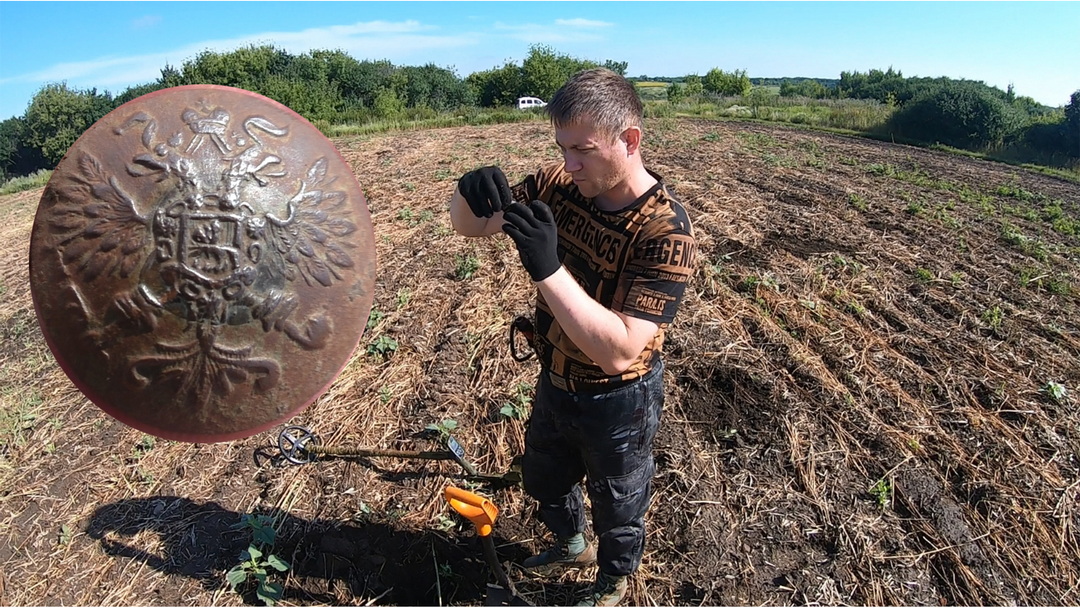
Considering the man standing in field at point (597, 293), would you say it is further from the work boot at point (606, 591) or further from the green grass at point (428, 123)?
the green grass at point (428, 123)

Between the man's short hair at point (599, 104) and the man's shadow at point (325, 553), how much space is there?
2210 millimetres

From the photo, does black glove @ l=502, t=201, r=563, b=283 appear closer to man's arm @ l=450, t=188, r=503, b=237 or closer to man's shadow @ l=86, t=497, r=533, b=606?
man's arm @ l=450, t=188, r=503, b=237

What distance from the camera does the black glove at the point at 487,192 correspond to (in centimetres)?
214

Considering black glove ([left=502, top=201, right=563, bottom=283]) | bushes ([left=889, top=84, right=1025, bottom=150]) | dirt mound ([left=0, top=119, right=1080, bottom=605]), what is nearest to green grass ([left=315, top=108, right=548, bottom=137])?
dirt mound ([left=0, top=119, right=1080, bottom=605])

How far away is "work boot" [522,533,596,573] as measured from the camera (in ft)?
9.50

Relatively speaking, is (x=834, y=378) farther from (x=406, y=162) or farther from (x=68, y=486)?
(x=406, y=162)

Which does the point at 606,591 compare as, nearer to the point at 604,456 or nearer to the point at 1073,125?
the point at 604,456

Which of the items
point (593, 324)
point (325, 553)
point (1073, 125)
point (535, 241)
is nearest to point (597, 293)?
point (593, 324)

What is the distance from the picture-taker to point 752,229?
6516mm

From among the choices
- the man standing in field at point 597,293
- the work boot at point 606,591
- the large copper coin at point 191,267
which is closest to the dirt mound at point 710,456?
the work boot at point 606,591

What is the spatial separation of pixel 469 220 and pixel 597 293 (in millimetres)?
615

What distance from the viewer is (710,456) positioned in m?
3.52

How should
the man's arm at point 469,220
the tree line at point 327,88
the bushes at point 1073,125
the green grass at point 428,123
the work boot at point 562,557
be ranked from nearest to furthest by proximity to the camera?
the man's arm at point 469,220, the work boot at point 562,557, the green grass at point 428,123, the bushes at point 1073,125, the tree line at point 327,88

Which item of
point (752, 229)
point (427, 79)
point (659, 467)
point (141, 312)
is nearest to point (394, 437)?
point (659, 467)
